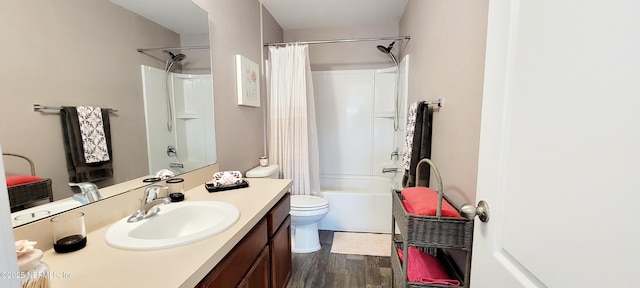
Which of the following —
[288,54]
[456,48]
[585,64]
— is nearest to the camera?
[585,64]

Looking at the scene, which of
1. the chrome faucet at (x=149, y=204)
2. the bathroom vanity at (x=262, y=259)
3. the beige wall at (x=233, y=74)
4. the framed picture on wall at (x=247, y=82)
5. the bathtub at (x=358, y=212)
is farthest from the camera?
the bathtub at (x=358, y=212)

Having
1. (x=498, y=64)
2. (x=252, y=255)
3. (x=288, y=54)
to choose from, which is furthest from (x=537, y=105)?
(x=288, y=54)

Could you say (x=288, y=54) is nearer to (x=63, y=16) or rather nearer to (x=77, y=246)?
(x=63, y=16)

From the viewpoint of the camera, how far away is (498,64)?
0.74 metres

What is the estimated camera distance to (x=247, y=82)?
2.15 m

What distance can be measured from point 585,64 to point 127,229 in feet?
4.60

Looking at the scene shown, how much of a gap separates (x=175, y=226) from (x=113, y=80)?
27.2 inches

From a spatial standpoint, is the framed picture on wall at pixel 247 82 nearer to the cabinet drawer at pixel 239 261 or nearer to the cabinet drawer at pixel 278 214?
the cabinet drawer at pixel 278 214

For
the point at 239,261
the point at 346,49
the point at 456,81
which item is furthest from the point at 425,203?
the point at 346,49

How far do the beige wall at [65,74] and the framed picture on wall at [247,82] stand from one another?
2.65 feet

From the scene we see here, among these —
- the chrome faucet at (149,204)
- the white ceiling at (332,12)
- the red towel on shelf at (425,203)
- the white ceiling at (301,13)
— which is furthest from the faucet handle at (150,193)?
the white ceiling at (332,12)

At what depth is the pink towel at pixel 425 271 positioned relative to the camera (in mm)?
1126

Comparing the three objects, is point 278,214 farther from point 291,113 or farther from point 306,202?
point 291,113

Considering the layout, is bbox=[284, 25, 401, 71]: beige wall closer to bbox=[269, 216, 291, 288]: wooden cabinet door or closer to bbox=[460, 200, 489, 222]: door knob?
bbox=[269, 216, 291, 288]: wooden cabinet door
